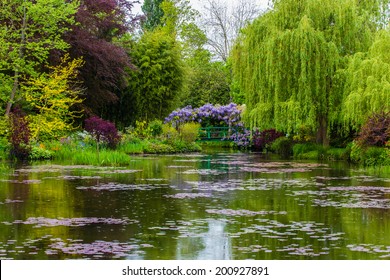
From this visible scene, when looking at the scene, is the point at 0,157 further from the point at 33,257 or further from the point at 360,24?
the point at 33,257

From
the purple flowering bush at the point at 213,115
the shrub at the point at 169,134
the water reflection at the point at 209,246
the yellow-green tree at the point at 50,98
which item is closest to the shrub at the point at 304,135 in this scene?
the shrub at the point at 169,134

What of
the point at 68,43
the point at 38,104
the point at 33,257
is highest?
the point at 68,43

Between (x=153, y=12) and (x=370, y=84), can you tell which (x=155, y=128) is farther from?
(x=153, y=12)

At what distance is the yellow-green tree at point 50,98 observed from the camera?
29734 mm

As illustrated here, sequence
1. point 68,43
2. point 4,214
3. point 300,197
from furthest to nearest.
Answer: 1. point 68,43
2. point 300,197
3. point 4,214

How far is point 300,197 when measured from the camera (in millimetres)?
14633

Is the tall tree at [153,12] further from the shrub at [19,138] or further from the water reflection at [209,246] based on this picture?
the water reflection at [209,246]

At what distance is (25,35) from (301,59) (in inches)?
471

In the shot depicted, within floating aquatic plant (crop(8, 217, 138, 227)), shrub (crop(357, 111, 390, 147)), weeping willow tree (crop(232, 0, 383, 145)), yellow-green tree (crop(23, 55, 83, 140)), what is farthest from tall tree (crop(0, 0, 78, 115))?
floating aquatic plant (crop(8, 217, 138, 227))

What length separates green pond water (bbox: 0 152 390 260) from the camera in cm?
882

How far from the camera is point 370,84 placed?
2608cm

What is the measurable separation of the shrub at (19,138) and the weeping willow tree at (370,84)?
1215 centimetres

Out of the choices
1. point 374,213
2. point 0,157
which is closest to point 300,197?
point 374,213

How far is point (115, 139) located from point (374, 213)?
63.1 ft
